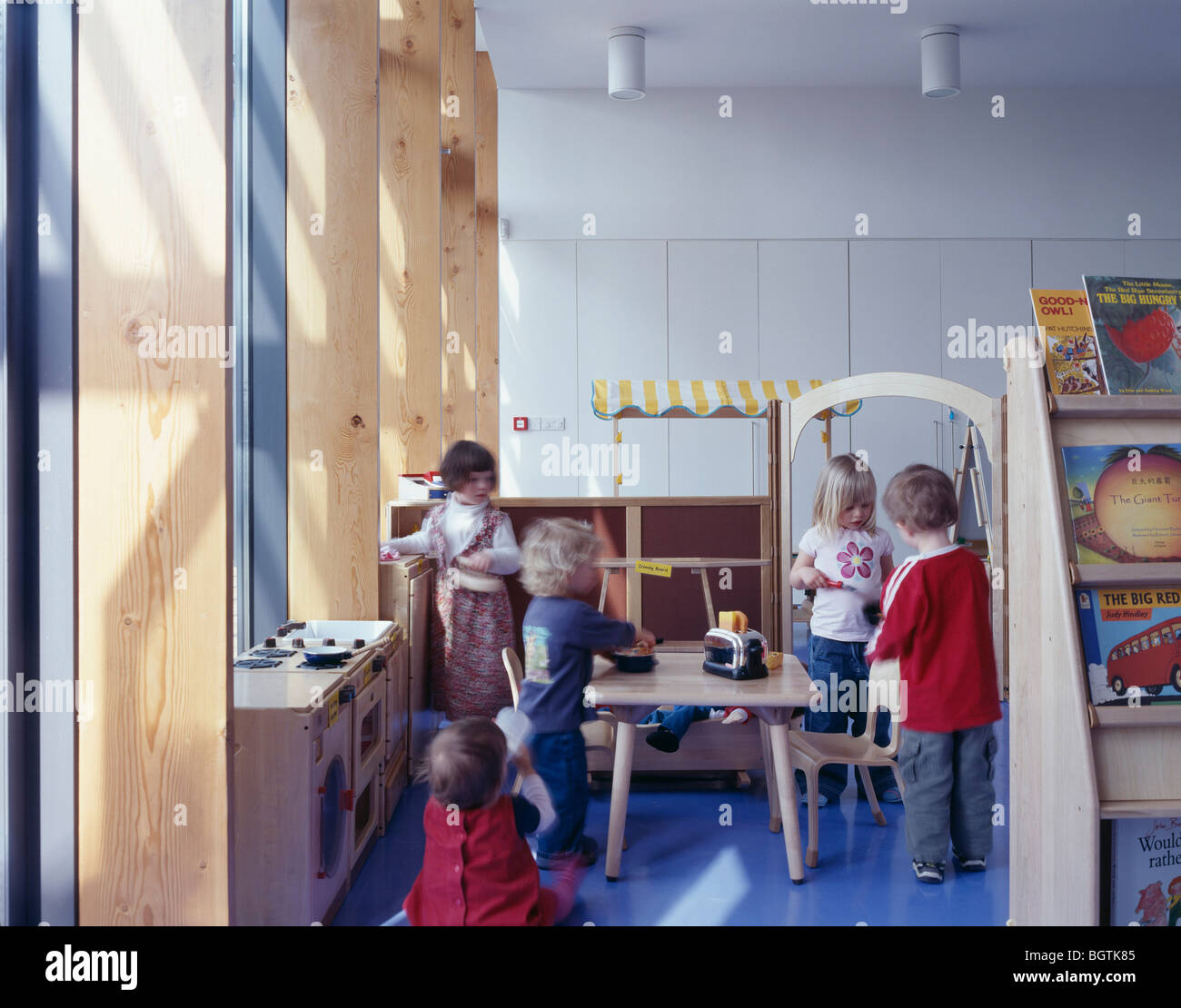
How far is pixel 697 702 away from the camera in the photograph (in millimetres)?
2766

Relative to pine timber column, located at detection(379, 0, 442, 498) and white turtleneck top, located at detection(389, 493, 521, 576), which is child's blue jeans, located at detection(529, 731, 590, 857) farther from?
pine timber column, located at detection(379, 0, 442, 498)

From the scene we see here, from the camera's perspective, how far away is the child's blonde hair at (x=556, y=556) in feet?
9.34

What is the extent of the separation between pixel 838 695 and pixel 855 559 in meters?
0.53

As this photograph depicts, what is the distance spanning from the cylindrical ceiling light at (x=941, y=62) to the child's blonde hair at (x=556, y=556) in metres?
5.65

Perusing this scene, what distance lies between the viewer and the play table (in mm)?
2789

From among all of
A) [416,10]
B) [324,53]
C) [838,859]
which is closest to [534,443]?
[416,10]

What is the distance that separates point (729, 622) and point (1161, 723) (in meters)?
1.45

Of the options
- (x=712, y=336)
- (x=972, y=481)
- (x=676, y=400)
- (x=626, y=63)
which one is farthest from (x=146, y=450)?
(x=712, y=336)

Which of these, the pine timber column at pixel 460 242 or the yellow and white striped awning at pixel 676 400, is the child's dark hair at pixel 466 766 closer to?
the yellow and white striped awning at pixel 676 400

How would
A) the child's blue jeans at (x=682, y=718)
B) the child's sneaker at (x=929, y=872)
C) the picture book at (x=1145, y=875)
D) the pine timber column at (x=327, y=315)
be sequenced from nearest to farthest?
the picture book at (x=1145, y=875) < the child's sneaker at (x=929, y=872) < the pine timber column at (x=327, y=315) < the child's blue jeans at (x=682, y=718)

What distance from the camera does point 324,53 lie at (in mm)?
3518

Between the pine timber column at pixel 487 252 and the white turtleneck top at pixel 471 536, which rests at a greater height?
the pine timber column at pixel 487 252

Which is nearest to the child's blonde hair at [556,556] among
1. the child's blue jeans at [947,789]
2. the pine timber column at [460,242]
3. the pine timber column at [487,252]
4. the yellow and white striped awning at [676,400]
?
the child's blue jeans at [947,789]
